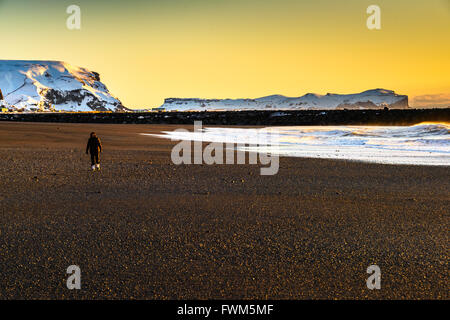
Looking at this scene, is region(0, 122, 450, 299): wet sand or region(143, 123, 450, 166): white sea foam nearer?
region(0, 122, 450, 299): wet sand

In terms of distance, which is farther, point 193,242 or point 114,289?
point 193,242

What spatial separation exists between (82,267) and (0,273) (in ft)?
2.89

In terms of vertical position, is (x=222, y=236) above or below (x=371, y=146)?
below

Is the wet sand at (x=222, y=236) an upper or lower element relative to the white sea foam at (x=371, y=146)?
lower

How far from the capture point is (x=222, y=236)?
5555mm

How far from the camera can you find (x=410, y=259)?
4.76 m

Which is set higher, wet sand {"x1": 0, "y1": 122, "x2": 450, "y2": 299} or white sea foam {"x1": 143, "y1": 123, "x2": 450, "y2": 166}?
white sea foam {"x1": 143, "y1": 123, "x2": 450, "y2": 166}

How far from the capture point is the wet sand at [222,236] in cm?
398

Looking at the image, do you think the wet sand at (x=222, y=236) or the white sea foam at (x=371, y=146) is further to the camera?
the white sea foam at (x=371, y=146)

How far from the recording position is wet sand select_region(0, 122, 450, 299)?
398cm

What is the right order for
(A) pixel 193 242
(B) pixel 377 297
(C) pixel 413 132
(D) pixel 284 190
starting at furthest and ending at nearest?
(C) pixel 413 132 < (D) pixel 284 190 < (A) pixel 193 242 < (B) pixel 377 297

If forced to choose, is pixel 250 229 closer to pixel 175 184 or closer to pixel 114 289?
pixel 114 289

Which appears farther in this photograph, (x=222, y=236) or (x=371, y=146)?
(x=371, y=146)

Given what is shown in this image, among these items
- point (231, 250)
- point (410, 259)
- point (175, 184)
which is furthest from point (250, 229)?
point (175, 184)
